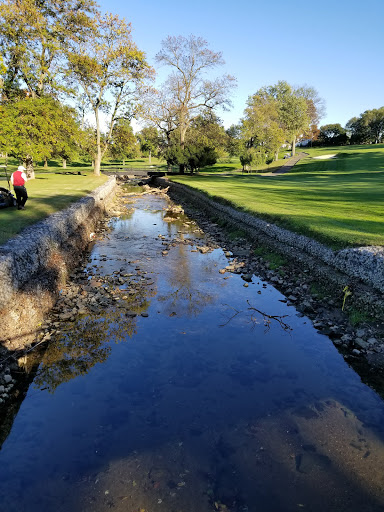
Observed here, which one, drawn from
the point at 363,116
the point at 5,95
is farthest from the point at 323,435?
the point at 363,116

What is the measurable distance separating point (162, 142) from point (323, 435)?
5460 cm

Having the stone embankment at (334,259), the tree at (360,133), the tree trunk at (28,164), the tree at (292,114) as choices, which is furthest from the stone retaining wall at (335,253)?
the tree at (360,133)

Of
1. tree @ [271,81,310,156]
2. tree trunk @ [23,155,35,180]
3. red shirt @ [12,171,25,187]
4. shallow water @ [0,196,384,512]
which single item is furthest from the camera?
tree @ [271,81,310,156]

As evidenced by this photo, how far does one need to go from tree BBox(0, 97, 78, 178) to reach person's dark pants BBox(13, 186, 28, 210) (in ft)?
45.6

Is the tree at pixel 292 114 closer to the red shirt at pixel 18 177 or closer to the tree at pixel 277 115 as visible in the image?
the tree at pixel 277 115

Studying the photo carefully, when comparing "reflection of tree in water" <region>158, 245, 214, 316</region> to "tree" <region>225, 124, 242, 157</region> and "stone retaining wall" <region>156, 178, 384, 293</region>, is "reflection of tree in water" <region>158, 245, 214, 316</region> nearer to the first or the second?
"stone retaining wall" <region>156, 178, 384, 293</region>

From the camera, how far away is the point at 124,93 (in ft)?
136

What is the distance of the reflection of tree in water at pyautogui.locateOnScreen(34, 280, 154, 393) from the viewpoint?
644 centimetres

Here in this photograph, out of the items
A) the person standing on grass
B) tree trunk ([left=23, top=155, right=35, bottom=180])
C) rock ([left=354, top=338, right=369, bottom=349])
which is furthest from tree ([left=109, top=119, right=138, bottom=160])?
rock ([left=354, top=338, right=369, bottom=349])

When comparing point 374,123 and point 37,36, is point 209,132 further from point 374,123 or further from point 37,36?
point 374,123

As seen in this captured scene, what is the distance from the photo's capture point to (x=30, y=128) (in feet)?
93.0

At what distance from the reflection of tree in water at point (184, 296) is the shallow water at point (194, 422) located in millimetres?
368

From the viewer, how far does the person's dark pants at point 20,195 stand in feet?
44.8

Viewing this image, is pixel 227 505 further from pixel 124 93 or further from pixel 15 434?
pixel 124 93
